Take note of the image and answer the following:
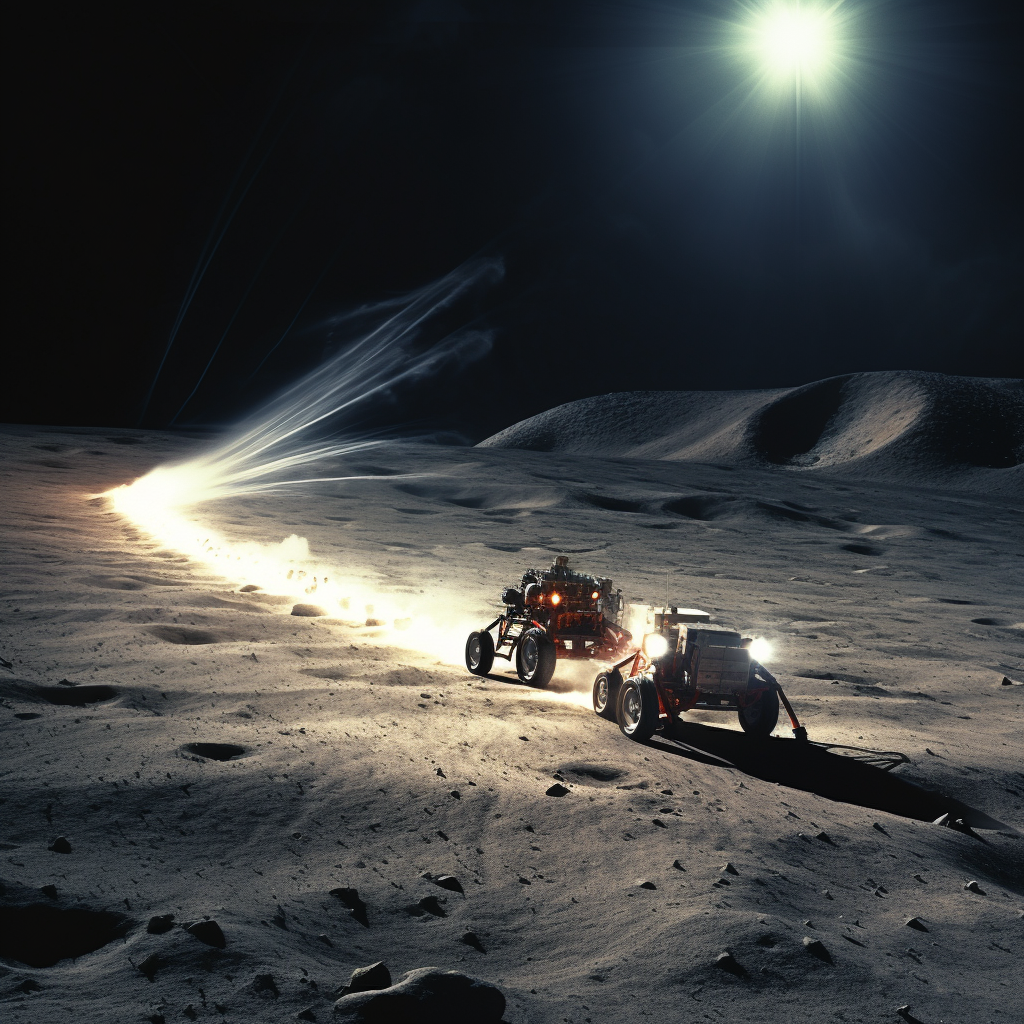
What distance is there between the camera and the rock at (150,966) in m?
3.59

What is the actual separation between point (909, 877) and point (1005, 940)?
76 centimetres

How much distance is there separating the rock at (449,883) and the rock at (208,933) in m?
1.26

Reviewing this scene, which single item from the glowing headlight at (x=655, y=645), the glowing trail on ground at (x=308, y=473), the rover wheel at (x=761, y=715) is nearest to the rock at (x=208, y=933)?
the glowing headlight at (x=655, y=645)

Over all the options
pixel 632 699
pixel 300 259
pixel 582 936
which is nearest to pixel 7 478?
pixel 632 699

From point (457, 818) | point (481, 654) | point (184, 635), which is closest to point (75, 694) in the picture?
point (184, 635)

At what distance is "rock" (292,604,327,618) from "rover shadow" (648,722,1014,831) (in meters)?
6.10

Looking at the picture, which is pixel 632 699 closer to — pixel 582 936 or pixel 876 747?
pixel 876 747

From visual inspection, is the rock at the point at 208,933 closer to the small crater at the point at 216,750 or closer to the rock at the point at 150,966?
the rock at the point at 150,966

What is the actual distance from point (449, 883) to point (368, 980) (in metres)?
1.17

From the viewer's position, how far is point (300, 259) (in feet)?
480

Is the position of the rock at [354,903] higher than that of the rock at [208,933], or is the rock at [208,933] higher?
the rock at [208,933]

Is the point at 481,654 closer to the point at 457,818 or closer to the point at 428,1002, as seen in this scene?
the point at 457,818

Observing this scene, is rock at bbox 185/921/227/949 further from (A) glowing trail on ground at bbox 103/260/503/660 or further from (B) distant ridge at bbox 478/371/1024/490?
(B) distant ridge at bbox 478/371/1024/490

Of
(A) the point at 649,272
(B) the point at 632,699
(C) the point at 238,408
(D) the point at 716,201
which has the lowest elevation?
(B) the point at 632,699
